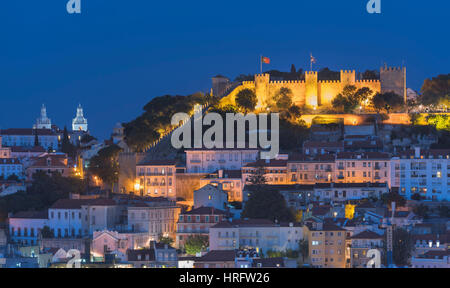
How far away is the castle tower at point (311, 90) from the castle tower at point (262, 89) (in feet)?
5.67

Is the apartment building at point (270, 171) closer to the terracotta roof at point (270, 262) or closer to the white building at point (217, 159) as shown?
the white building at point (217, 159)

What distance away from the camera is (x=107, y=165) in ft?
107

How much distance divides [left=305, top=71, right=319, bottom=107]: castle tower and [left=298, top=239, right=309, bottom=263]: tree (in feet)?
50.9

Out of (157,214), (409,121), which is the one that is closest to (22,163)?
(157,214)

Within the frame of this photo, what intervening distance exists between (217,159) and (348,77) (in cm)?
1036

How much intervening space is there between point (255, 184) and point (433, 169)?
19.1 feet

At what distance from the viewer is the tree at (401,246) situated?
23391 mm

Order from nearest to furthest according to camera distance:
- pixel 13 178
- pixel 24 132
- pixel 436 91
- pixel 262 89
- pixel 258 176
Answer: pixel 258 176, pixel 13 178, pixel 436 91, pixel 262 89, pixel 24 132

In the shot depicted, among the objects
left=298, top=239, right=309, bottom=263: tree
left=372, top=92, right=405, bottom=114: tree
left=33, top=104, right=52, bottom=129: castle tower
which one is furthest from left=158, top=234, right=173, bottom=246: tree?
left=33, top=104, right=52, bottom=129: castle tower

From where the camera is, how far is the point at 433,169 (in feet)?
Result: 94.8

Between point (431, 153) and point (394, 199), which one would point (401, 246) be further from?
point (431, 153)

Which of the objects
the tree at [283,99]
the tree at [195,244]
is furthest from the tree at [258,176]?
the tree at [283,99]

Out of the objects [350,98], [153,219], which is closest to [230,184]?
[153,219]
